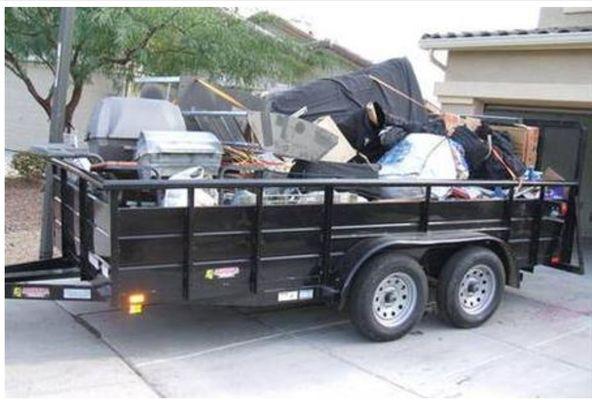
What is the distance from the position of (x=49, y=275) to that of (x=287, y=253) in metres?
1.77

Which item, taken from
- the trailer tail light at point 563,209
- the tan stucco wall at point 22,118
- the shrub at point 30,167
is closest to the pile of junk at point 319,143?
the trailer tail light at point 563,209

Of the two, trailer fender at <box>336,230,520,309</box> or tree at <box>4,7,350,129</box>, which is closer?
trailer fender at <box>336,230,520,309</box>

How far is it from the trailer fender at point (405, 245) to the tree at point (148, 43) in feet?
19.1

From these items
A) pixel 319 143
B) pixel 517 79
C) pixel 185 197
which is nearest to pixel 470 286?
pixel 319 143

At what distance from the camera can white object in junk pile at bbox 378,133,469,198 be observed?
6273mm

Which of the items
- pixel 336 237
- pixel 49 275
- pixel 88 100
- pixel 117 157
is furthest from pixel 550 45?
pixel 88 100

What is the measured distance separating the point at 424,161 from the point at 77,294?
3.11 metres

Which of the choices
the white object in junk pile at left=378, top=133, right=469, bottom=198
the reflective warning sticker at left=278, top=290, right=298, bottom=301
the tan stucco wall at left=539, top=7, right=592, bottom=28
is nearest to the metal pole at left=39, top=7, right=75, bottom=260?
the reflective warning sticker at left=278, top=290, right=298, bottom=301

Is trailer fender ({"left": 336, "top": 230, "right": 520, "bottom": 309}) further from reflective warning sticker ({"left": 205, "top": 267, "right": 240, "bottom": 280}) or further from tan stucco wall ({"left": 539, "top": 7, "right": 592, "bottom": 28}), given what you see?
tan stucco wall ({"left": 539, "top": 7, "right": 592, "bottom": 28})

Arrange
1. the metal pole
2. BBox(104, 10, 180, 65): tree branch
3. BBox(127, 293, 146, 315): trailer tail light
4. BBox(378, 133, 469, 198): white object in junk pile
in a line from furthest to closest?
BBox(104, 10, 180, 65): tree branch
the metal pole
BBox(378, 133, 469, 198): white object in junk pile
BBox(127, 293, 146, 315): trailer tail light

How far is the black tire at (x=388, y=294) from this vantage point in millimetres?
5391

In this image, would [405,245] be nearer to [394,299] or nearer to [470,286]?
[394,299]

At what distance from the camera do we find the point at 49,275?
5.39 metres

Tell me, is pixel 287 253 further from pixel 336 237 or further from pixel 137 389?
pixel 137 389
